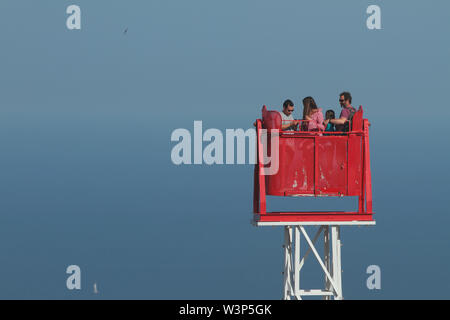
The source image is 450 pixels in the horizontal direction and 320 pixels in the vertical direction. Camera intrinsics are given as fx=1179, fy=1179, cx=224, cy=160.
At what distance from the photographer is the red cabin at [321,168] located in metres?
34.7

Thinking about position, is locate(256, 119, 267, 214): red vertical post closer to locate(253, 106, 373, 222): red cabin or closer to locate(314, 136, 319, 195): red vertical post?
locate(253, 106, 373, 222): red cabin

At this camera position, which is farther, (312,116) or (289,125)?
(312,116)

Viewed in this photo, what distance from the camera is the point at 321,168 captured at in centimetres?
3522

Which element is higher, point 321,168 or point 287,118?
point 287,118

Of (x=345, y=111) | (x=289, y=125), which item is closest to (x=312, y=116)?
(x=289, y=125)

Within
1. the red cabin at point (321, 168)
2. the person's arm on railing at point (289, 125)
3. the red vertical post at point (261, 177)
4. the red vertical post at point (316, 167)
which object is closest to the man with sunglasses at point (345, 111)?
the red cabin at point (321, 168)

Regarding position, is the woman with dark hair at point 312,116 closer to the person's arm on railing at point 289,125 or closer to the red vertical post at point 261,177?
the person's arm on railing at point 289,125

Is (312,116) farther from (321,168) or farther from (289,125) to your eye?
(321,168)

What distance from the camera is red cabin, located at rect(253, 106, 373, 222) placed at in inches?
1366

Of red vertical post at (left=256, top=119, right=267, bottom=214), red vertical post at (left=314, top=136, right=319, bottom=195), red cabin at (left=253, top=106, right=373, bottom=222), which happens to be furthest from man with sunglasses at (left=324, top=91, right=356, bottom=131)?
red vertical post at (left=256, top=119, right=267, bottom=214)
